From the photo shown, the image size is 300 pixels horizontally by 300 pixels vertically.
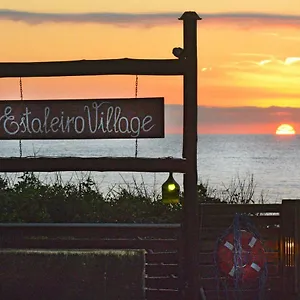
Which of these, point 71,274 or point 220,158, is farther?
point 220,158

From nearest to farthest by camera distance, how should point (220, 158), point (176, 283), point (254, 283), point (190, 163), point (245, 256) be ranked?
point (190, 163)
point (245, 256)
point (176, 283)
point (254, 283)
point (220, 158)

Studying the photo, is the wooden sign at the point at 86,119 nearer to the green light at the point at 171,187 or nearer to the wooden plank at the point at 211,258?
the green light at the point at 171,187

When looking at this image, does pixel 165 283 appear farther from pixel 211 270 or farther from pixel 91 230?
pixel 91 230

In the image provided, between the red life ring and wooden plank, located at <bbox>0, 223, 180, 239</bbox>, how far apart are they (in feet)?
2.17

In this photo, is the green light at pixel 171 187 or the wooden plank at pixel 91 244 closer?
the green light at pixel 171 187

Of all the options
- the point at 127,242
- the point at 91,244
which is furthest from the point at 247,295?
the point at 91,244

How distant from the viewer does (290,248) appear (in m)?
10.2

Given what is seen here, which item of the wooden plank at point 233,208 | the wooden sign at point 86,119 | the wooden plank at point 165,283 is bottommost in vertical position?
the wooden plank at point 165,283

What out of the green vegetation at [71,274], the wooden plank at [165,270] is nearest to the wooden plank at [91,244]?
the wooden plank at [165,270]

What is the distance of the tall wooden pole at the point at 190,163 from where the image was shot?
31.6 feet

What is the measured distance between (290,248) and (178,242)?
4.94 feet

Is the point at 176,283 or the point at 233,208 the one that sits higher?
the point at 233,208

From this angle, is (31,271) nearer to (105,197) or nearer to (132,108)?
(132,108)

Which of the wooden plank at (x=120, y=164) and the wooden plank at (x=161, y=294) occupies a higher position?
the wooden plank at (x=120, y=164)
